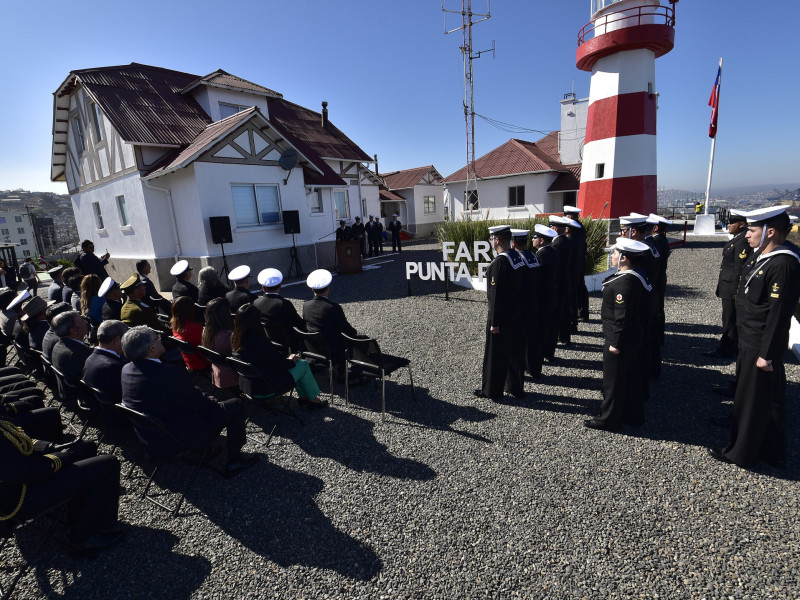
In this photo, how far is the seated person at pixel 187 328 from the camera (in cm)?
495

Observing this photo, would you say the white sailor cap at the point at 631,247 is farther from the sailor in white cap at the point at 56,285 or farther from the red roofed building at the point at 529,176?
the red roofed building at the point at 529,176

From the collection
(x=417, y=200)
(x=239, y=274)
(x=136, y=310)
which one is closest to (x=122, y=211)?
(x=136, y=310)

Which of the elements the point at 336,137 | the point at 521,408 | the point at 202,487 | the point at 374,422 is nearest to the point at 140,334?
the point at 202,487

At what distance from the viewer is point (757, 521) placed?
2871mm

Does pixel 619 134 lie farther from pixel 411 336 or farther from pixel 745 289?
pixel 745 289

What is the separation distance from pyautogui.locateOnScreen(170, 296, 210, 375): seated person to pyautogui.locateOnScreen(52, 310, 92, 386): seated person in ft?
3.44

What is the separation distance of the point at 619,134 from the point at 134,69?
18.2 metres

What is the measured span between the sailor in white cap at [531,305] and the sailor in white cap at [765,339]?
1.96 metres

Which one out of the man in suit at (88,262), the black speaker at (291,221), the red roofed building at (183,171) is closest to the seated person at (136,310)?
the man in suit at (88,262)

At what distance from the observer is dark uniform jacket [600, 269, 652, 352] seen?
3812mm

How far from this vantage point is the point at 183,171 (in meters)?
12.4

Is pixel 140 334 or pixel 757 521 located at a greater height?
pixel 140 334

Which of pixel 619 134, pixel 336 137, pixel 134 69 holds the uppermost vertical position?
pixel 134 69

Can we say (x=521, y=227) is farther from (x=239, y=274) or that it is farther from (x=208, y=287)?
(x=208, y=287)
